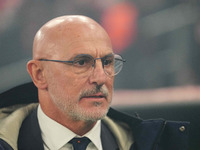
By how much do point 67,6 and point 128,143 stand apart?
1.17 m

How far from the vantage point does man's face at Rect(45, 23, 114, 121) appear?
1250mm

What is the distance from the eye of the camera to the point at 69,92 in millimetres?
1271

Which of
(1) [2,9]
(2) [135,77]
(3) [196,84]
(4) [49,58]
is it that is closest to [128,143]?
(4) [49,58]

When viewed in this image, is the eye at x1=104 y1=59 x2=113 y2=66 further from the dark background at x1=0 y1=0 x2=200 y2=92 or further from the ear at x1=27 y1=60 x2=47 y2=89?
the dark background at x1=0 y1=0 x2=200 y2=92

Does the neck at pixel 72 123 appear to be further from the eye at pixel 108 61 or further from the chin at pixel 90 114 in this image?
the eye at pixel 108 61

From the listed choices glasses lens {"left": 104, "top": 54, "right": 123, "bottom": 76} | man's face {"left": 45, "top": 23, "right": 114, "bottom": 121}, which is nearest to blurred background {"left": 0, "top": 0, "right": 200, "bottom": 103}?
glasses lens {"left": 104, "top": 54, "right": 123, "bottom": 76}

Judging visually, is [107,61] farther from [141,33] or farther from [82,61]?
[141,33]

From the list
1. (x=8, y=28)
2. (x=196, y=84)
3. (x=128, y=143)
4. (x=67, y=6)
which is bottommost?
(x=128, y=143)

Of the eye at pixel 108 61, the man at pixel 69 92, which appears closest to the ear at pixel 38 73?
the man at pixel 69 92

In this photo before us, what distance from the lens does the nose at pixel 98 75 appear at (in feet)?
4.08

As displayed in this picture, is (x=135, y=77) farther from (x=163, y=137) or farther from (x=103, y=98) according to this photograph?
(x=103, y=98)

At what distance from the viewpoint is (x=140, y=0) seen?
8.36ft

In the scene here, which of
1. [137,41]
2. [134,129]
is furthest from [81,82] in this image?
[137,41]

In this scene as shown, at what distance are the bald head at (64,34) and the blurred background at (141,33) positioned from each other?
98 cm
